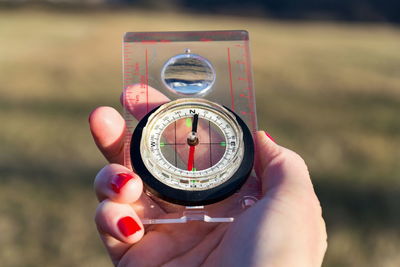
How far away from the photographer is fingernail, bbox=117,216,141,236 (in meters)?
1.50

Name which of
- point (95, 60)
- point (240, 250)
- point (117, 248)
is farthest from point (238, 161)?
point (95, 60)

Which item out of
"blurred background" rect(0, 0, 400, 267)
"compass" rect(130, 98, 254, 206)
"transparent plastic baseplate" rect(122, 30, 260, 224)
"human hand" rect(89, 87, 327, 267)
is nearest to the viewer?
"human hand" rect(89, 87, 327, 267)

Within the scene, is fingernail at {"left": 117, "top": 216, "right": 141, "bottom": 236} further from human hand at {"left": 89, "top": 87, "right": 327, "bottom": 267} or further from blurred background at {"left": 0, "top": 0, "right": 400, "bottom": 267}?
blurred background at {"left": 0, "top": 0, "right": 400, "bottom": 267}

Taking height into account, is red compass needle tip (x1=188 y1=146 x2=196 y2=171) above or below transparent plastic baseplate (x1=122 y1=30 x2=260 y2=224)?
below

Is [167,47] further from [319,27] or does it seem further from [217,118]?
[319,27]

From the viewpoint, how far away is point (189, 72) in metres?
1.92

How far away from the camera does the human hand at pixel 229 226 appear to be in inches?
57.4

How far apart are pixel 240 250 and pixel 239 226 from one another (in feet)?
0.31

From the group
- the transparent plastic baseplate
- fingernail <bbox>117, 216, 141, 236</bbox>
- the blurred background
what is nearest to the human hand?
fingernail <bbox>117, 216, 141, 236</bbox>

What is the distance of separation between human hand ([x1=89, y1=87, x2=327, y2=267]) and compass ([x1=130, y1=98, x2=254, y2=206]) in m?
0.08

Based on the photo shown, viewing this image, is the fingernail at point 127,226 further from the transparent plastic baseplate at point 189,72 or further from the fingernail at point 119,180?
the transparent plastic baseplate at point 189,72

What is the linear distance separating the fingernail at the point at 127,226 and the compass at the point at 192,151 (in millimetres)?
129

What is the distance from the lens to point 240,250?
4.83ft

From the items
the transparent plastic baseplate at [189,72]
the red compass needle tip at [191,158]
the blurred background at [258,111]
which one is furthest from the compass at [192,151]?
the blurred background at [258,111]
